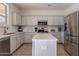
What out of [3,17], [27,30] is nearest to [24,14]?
[27,30]

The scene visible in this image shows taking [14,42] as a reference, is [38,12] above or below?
above

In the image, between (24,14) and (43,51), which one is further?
(24,14)

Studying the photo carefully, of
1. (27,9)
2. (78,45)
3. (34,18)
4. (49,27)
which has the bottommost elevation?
(78,45)

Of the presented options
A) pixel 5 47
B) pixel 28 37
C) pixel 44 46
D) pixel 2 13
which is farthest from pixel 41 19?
pixel 44 46

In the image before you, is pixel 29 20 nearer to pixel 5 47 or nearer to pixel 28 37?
pixel 28 37

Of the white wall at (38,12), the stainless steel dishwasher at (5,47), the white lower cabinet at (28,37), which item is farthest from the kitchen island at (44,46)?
the white wall at (38,12)

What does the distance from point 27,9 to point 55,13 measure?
1.97 meters

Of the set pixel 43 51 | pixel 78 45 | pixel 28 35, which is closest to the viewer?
pixel 43 51

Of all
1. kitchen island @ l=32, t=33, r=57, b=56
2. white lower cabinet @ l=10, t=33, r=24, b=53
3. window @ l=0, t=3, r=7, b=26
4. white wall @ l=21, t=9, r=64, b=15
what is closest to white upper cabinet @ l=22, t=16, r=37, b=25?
white wall @ l=21, t=9, r=64, b=15

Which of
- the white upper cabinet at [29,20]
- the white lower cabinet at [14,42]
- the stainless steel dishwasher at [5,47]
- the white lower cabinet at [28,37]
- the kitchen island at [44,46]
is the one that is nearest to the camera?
the kitchen island at [44,46]

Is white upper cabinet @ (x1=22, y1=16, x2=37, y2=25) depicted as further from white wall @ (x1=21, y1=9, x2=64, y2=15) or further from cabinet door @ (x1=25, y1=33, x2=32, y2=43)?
cabinet door @ (x1=25, y1=33, x2=32, y2=43)

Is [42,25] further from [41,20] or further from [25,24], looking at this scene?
[25,24]

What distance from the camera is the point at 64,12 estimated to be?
8.97 m

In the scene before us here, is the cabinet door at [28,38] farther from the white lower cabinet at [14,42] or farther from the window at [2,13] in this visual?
the window at [2,13]
